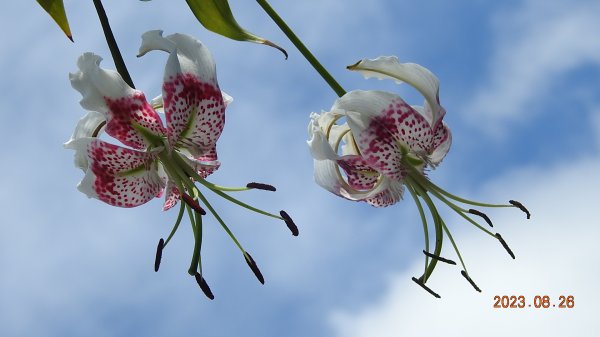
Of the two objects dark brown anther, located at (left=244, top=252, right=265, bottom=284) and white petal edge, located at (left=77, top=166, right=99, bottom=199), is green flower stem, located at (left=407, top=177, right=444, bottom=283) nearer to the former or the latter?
dark brown anther, located at (left=244, top=252, right=265, bottom=284)

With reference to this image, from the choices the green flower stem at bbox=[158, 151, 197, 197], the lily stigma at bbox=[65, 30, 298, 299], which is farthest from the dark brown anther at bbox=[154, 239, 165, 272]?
the green flower stem at bbox=[158, 151, 197, 197]

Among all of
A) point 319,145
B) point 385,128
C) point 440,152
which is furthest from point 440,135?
point 319,145

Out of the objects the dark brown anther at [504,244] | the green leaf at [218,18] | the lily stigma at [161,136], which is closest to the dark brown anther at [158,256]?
the lily stigma at [161,136]

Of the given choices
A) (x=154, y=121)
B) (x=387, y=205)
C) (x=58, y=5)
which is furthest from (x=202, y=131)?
(x=387, y=205)

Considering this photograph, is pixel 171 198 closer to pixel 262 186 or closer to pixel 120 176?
pixel 120 176

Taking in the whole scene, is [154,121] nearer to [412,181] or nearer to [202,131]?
[202,131]
